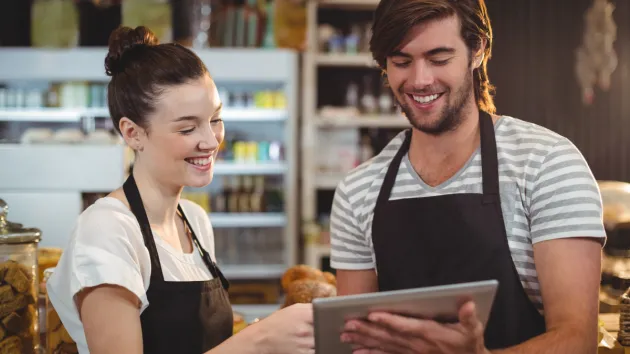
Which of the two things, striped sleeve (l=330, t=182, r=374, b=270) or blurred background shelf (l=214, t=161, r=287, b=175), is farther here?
blurred background shelf (l=214, t=161, r=287, b=175)

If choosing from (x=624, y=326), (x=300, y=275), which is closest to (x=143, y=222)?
(x=300, y=275)

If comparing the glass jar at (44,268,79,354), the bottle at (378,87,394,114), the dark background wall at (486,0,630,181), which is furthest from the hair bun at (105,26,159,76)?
the dark background wall at (486,0,630,181)

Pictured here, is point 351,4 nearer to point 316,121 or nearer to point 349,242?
point 316,121

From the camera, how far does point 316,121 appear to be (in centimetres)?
522

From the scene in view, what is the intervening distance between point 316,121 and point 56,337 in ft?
11.8

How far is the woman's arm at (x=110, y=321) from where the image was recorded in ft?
4.54

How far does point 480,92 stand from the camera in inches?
74.6

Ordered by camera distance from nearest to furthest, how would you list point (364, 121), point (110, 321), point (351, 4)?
point (110, 321)
point (364, 121)
point (351, 4)

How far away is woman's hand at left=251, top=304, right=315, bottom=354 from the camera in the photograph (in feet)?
4.56

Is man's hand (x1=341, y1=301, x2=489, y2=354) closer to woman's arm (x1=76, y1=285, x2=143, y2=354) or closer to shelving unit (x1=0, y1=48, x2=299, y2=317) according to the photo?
woman's arm (x1=76, y1=285, x2=143, y2=354)

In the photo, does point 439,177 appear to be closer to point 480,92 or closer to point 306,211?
point 480,92

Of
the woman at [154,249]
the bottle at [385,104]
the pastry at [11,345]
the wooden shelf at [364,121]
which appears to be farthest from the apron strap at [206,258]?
the bottle at [385,104]

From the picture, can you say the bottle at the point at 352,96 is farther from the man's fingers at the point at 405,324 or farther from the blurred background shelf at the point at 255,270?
the man's fingers at the point at 405,324

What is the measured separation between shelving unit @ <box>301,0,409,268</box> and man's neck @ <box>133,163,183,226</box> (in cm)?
358
